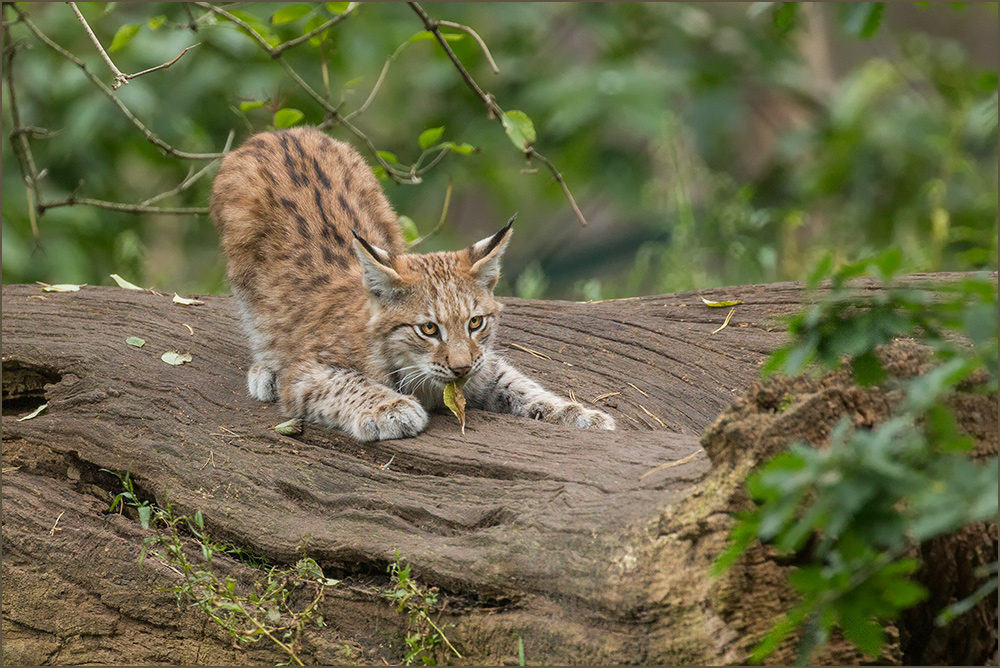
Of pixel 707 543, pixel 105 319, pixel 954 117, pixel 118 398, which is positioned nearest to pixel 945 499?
pixel 707 543

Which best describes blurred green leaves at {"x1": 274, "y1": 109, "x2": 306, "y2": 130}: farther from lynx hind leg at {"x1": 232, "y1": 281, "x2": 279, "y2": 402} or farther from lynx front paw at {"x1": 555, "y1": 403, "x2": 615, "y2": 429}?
lynx front paw at {"x1": 555, "y1": 403, "x2": 615, "y2": 429}

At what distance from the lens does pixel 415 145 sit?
10.4m

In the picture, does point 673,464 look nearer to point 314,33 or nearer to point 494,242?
point 494,242

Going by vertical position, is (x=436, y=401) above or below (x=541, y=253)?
above

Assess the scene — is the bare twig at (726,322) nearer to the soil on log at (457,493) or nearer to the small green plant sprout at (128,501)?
the soil on log at (457,493)

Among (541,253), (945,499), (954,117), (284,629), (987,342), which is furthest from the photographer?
(541,253)

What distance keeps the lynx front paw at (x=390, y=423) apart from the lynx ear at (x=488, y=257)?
2.86ft

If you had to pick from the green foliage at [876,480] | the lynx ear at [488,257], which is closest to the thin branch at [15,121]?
the lynx ear at [488,257]

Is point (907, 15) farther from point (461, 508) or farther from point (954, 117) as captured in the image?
point (461, 508)

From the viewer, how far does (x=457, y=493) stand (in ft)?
13.5

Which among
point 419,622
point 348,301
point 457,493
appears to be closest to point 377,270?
point 348,301

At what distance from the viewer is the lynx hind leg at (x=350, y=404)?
464 centimetres

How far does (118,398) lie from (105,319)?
3.23ft

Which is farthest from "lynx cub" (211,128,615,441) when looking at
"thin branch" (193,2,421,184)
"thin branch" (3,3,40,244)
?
"thin branch" (3,3,40,244)
